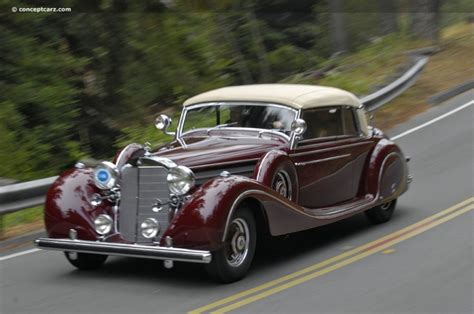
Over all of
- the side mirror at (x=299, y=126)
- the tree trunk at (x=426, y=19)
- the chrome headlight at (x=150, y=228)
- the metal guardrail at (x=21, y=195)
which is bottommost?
the chrome headlight at (x=150, y=228)

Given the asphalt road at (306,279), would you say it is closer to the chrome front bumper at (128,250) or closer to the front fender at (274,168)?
the chrome front bumper at (128,250)

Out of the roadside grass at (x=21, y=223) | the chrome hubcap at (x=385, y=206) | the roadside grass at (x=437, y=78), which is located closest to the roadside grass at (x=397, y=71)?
the roadside grass at (x=437, y=78)

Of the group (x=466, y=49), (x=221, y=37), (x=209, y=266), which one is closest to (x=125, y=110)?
(x=221, y=37)

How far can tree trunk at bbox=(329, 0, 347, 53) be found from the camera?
22.7m

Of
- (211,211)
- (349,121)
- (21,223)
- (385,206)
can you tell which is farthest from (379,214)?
(21,223)

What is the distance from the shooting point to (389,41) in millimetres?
23062

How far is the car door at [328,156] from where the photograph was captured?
332 inches

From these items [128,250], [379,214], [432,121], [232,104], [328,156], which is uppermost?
[232,104]

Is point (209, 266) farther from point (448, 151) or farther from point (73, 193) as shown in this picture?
point (448, 151)

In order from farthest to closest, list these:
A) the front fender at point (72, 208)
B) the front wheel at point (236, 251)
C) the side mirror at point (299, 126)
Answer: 1. the side mirror at point (299, 126)
2. the front fender at point (72, 208)
3. the front wheel at point (236, 251)

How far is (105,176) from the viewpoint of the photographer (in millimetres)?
7457

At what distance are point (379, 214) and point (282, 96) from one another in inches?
79.0

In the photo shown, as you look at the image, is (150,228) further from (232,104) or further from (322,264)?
(232,104)

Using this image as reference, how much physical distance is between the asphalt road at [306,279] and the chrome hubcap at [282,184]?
642 mm
